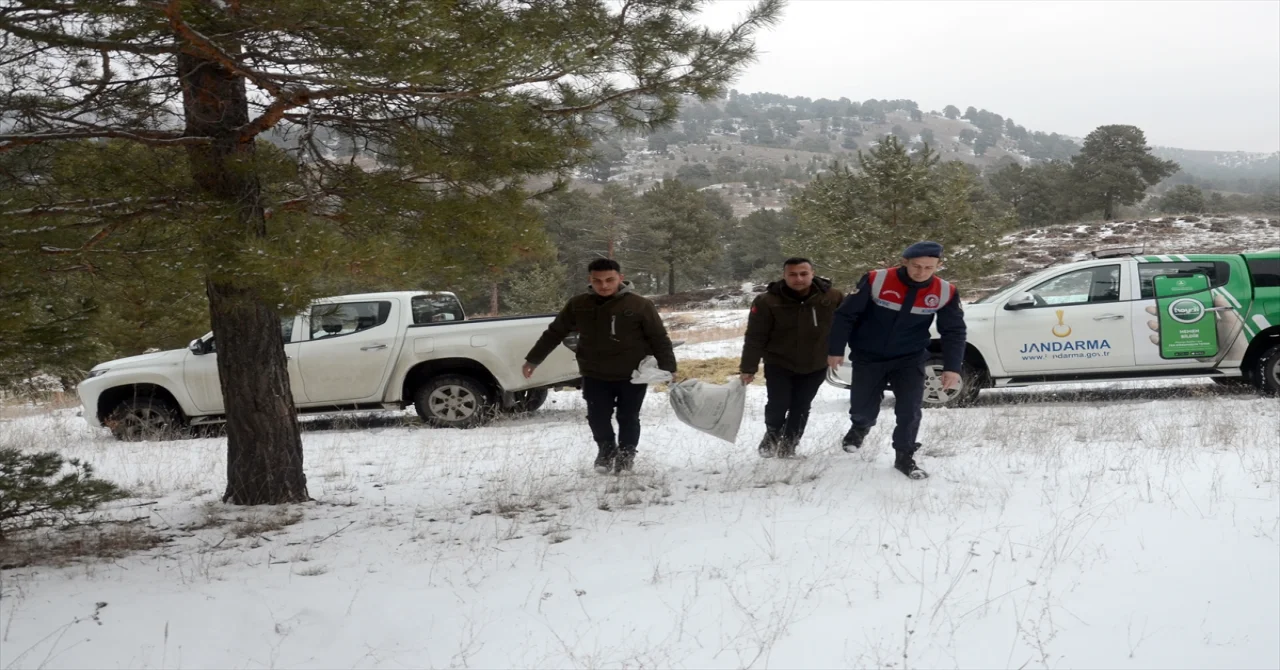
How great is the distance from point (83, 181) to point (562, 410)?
22.4 ft

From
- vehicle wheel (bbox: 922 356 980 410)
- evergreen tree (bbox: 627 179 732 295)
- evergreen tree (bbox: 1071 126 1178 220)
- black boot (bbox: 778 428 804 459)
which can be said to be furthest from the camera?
evergreen tree (bbox: 1071 126 1178 220)

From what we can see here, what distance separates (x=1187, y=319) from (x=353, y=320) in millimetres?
9036

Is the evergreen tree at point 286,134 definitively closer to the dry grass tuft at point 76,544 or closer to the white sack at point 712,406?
the dry grass tuft at point 76,544

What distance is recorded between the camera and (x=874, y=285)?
18.9ft

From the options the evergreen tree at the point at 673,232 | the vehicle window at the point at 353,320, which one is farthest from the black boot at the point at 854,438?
the evergreen tree at the point at 673,232

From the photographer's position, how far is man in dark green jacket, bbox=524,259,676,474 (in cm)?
605

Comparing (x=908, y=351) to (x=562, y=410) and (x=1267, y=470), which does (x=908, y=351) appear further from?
(x=562, y=410)

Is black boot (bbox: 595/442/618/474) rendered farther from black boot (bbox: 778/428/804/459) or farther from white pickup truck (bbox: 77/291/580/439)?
white pickup truck (bbox: 77/291/580/439)

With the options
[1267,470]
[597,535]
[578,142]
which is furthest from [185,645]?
[1267,470]

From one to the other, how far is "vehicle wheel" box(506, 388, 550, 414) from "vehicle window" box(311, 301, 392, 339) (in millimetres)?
1752

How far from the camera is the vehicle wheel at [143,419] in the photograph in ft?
30.0

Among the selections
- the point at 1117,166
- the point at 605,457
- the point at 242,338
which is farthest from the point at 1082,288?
the point at 1117,166

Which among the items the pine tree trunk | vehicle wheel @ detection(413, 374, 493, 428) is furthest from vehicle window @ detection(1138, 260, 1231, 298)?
the pine tree trunk

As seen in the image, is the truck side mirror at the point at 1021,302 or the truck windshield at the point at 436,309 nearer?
the truck side mirror at the point at 1021,302
